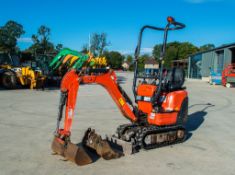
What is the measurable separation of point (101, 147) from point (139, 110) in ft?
5.03

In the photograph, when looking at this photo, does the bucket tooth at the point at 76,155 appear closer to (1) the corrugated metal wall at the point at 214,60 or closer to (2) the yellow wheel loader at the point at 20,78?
(2) the yellow wheel loader at the point at 20,78

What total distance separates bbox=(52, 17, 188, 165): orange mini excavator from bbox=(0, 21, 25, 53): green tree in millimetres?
53147

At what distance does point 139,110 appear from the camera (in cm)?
653

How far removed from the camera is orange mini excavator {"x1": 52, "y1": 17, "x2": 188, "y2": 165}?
5.20 metres

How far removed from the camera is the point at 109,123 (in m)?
8.71

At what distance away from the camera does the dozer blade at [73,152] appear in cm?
503

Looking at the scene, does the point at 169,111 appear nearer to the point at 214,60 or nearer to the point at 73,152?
the point at 73,152

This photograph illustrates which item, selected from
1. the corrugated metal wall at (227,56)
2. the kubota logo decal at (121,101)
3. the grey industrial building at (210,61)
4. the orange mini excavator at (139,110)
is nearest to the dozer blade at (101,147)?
the orange mini excavator at (139,110)

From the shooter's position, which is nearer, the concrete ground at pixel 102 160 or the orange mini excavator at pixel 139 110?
the concrete ground at pixel 102 160

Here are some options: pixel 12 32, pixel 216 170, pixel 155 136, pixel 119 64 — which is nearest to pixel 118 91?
pixel 155 136

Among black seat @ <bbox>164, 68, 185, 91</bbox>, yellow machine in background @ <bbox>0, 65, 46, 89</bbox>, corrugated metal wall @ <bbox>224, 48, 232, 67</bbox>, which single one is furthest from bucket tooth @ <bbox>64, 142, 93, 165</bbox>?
corrugated metal wall @ <bbox>224, 48, 232, 67</bbox>

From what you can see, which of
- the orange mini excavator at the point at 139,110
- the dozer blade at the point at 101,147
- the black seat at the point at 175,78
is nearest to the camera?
the orange mini excavator at the point at 139,110

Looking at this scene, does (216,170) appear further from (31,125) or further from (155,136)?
(31,125)

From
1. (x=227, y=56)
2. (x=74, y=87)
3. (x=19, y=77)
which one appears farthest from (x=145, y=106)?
(x=227, y=56)
